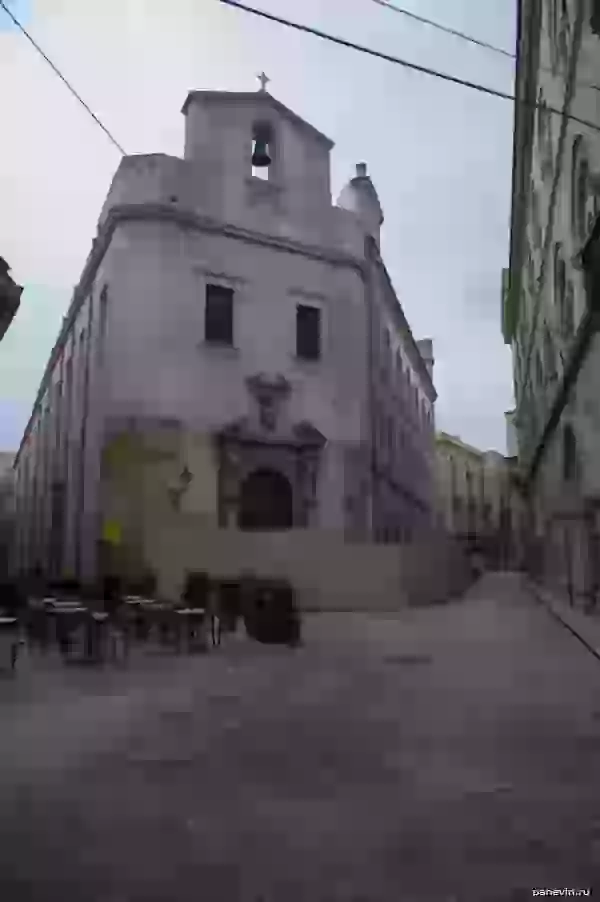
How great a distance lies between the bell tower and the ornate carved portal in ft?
17.0

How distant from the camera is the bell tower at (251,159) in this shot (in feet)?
76.2

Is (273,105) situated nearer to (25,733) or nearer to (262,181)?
(262,181)

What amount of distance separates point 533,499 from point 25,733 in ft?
103

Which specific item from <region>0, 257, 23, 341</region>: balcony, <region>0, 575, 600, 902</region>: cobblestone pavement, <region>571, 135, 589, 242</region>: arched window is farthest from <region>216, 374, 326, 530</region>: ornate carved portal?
<region>0, 575, 600, 902</region>: cobblestone pavement

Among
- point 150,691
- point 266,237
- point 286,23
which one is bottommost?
point 150,691

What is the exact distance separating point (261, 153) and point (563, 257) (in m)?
9.67

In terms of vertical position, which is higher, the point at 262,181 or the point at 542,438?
the point at 262,181

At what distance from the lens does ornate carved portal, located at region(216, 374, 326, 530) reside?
72.1ft

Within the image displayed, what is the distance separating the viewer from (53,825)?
399 cm

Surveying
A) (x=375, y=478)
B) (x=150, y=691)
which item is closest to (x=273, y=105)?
(x=375, y=478)

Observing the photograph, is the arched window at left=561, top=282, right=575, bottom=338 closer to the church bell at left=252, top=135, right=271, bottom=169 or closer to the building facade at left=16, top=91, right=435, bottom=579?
the building facade at left=16, top=91, right=435, bottom=579

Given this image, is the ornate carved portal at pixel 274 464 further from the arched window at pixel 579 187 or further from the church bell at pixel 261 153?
the arched window at pixel 579 187

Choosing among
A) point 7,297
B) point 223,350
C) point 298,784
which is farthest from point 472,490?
point 298,784

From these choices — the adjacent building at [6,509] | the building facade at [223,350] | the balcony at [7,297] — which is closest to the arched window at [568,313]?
the building facade at [223,350]
